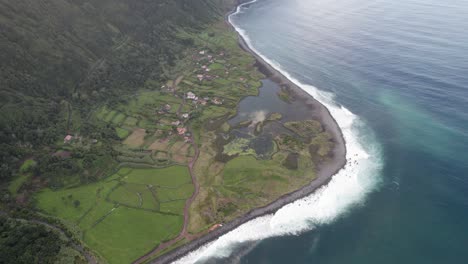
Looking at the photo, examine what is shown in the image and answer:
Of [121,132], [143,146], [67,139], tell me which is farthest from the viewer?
[121,132]

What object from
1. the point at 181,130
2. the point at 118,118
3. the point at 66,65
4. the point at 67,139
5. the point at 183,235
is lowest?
the point at 183,235

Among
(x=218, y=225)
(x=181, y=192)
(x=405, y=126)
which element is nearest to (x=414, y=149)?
(x=405, y=126)

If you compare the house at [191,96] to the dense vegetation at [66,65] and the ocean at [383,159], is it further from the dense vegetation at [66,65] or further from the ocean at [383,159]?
the ocean at [383,159]

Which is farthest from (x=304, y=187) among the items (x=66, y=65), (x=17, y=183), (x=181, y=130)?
(x=66, y=65)

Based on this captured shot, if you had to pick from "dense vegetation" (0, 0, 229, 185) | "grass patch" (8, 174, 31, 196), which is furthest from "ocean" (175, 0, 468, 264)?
"dense vegetation" (0, 0, 229, 185)

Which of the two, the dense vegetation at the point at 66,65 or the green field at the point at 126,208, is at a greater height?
the dense vegetation at the point at 66,65

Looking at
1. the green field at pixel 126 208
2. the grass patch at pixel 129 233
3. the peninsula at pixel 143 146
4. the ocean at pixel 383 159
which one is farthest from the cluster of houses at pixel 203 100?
the grass patch at pixel 129 233

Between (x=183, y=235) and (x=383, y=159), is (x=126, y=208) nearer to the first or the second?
(x=183, y=235)
